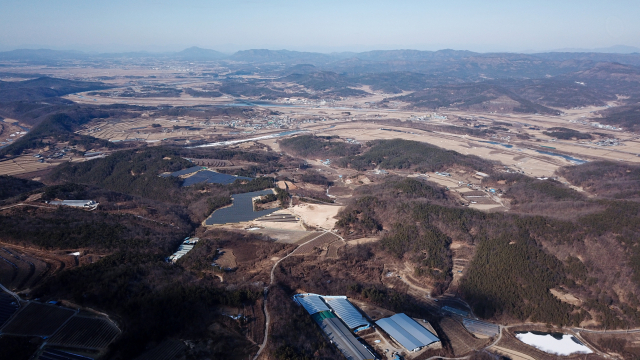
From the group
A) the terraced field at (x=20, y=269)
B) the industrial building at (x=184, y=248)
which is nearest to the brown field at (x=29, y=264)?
the terraced field at (x=20, y=269)

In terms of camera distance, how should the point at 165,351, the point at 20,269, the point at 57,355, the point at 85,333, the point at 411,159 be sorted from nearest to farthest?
1. the point at 57,355
2. the point at 165,351
3. the point at 85,333
4. the point at 20,269
5. the point at 411,159

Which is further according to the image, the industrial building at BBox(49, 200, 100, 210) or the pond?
the industrial building at BBox(49, 200, 100, 210)

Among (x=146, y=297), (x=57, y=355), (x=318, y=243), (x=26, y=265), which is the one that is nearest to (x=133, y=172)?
(x=26, y=265)

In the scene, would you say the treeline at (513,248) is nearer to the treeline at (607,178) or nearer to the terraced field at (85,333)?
the treeline at (607,178)

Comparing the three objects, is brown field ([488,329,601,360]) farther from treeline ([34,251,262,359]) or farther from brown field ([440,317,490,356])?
treeline ([34,251,262,359])

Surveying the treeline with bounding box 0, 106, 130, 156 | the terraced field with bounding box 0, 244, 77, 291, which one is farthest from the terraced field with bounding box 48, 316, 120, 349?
the treeline with bounding box 0, 106, 130, 156

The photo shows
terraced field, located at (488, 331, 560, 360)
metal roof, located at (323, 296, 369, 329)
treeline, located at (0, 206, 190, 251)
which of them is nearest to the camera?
terraced field, located at (488, 331, 560, 360)

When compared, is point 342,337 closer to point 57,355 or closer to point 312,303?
point 312,303
